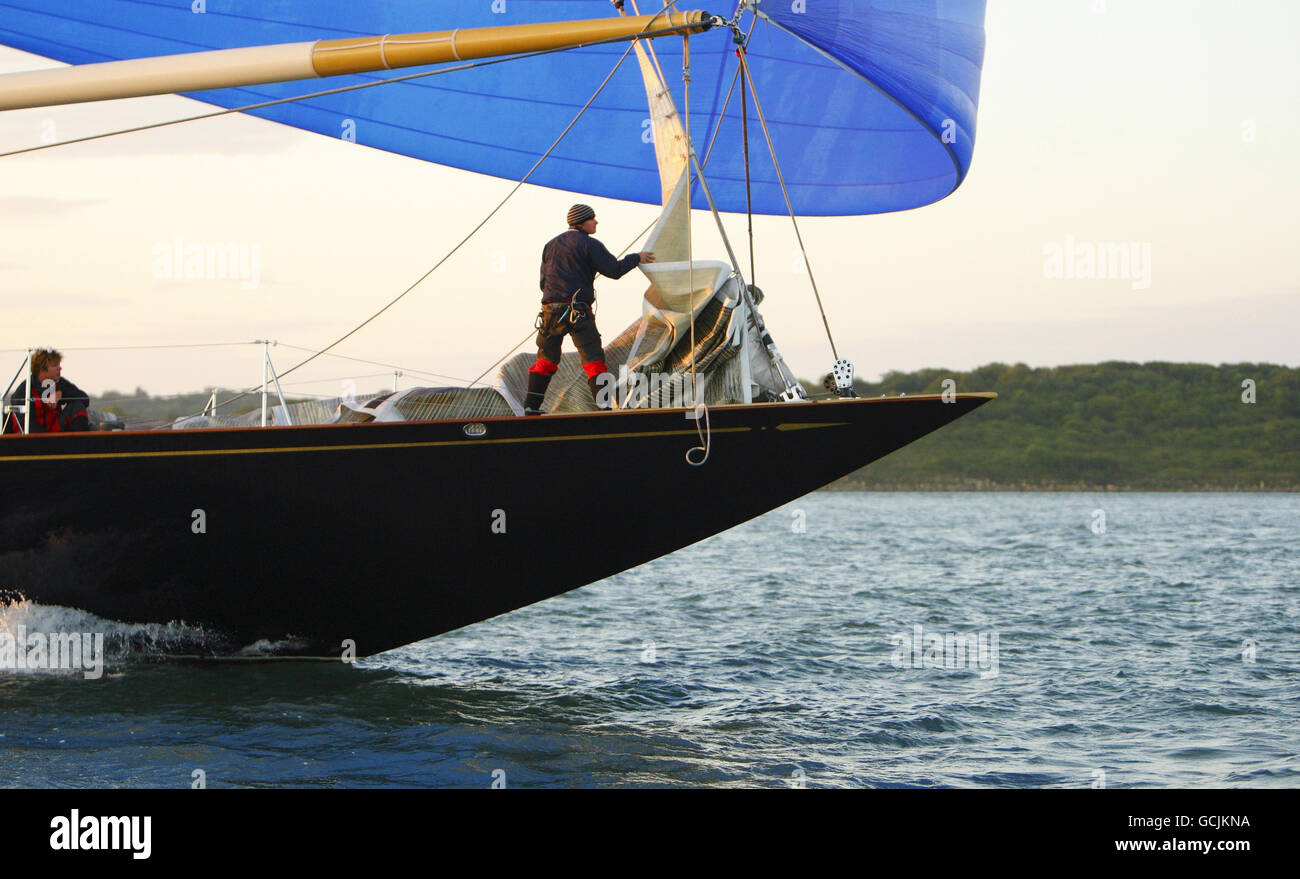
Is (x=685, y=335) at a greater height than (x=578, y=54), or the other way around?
(x=578, y=54)

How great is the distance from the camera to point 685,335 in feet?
23.7

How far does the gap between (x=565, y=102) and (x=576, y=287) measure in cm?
446

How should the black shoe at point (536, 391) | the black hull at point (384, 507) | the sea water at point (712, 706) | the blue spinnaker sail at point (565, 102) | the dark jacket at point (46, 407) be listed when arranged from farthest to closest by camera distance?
the blue spinnaker sail at point (565, 102) → the dark jacket at point (46, 407) → the black shoe at point (536, 391) → the black hull at point (384, 507) → the sea water at point (712, 706)

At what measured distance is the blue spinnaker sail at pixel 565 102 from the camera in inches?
391

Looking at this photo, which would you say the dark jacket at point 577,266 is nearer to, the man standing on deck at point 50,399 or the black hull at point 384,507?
the black hull at point 384,507

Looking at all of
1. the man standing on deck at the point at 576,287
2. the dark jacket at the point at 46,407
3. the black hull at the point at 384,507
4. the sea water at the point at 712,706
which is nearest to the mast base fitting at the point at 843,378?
the black hull at the point at 384,507

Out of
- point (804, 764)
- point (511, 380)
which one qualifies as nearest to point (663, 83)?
point (511, 380)

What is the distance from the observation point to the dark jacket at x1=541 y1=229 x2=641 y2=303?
7.29 metres

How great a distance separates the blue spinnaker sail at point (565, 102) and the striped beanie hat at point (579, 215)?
8.17 feet

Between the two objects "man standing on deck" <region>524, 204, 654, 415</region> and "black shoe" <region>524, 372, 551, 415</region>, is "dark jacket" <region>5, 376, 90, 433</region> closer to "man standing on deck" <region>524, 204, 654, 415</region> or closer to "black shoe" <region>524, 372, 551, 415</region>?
"black shoe" <region>524, 372, 551, 415</region>

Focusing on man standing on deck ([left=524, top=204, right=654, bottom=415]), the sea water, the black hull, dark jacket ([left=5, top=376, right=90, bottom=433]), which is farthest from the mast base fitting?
dark jacket ([left=5, top=376, right=90, bottom=433])
